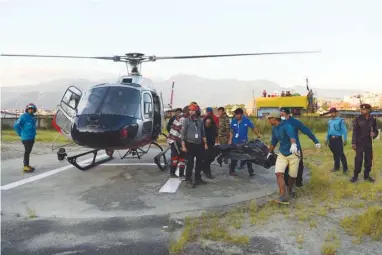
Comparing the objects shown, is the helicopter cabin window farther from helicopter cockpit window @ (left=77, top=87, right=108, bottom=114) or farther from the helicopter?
helicopter cockpit window @ (left=77, top=87, right=108, bottom=114)

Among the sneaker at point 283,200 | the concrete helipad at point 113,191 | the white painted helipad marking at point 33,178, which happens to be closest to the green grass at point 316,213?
the sneaker at point 283,200

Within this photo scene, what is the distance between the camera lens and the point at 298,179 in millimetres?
6859

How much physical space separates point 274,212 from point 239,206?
0.66m

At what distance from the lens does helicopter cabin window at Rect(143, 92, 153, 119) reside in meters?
8.59

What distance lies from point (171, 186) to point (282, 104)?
1861 cm

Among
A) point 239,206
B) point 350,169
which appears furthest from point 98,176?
point 350,169

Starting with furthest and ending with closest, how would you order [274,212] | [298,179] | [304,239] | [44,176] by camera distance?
[44,176] < [298,179] < [274,212] < [304,239]

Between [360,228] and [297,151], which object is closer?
[360,228]

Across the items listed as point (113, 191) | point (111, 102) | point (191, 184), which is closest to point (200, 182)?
point (191, 184)

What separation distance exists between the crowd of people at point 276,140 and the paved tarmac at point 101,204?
21.4 inches

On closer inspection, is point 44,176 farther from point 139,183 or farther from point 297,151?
point 297,151

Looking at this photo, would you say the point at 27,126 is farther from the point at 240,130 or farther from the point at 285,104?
the point at 285,104

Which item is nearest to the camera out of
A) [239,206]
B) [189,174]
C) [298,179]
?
[239,206]

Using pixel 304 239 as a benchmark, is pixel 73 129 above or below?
above
